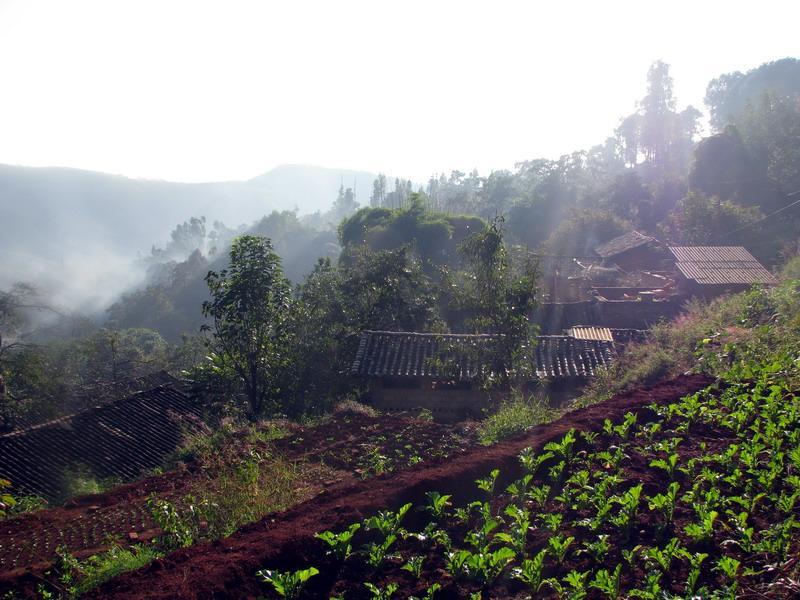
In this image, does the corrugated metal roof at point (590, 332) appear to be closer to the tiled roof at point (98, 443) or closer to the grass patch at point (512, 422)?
the grass patch at point (512, 422)

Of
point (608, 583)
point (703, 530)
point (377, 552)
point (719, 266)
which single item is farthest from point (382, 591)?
point (719, 266)

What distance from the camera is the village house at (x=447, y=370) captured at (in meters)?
15.6

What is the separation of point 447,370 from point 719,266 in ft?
56.8

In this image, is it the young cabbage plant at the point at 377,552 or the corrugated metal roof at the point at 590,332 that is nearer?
the young cabbage plant at the point at 377,552

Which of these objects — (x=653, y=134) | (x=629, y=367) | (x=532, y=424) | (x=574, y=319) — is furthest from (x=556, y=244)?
(x=532, y=424)

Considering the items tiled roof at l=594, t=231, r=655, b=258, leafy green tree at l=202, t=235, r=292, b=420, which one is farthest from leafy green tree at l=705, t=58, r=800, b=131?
leafy green tree at l=202, t=235, r=292, b=420

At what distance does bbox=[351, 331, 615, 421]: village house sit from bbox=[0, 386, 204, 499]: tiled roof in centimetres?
487

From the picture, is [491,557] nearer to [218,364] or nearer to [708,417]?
[708,417]

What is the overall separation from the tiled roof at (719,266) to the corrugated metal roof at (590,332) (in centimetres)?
641

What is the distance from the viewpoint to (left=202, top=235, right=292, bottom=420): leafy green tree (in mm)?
14820

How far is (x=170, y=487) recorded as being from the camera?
31.5 feet

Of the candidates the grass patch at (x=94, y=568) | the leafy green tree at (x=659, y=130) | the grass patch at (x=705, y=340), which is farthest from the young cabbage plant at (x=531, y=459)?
the leafy green tree at (x=659, y=130)

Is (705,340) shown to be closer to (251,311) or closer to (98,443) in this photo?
(251,311)

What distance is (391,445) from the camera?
10289 millimetres
